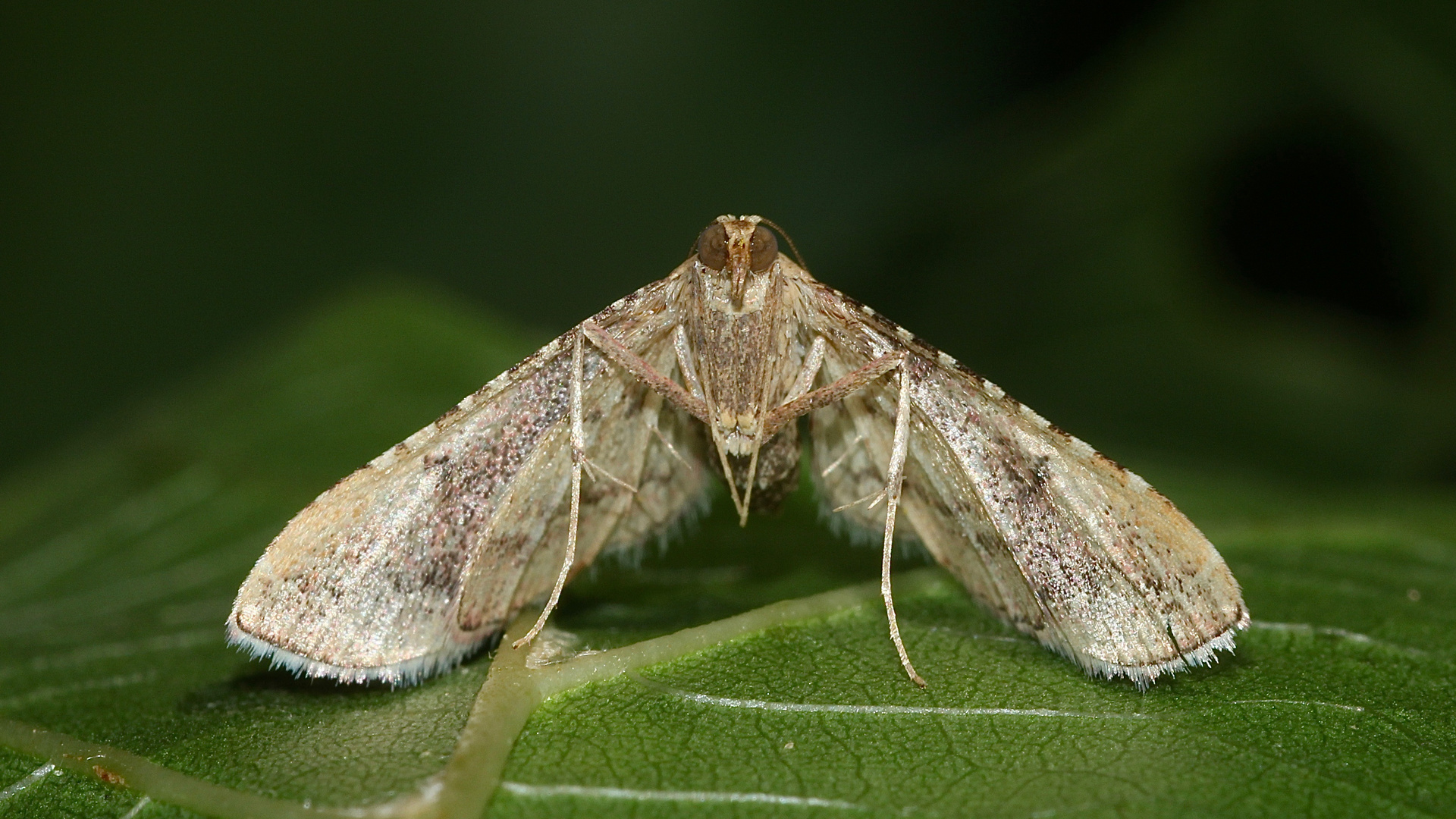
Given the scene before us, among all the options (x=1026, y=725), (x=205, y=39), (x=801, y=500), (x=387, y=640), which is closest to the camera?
(x=1026, y=725)

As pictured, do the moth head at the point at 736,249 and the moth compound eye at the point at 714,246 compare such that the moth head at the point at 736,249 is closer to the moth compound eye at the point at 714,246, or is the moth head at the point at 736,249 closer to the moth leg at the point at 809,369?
the moth compound eye at the point at 714,246

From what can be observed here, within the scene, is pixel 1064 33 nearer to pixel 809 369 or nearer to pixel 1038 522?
pixel 809 369

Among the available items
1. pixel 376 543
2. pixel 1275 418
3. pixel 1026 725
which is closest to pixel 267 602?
pixel 376 543

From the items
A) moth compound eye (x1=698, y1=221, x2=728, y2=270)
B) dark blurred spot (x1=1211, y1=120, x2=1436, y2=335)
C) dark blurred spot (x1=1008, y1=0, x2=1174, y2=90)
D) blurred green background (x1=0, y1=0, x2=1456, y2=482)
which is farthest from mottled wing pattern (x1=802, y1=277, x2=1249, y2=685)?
dark blurred spot (x1=1008, y1=0, x2=1174, y2=90)

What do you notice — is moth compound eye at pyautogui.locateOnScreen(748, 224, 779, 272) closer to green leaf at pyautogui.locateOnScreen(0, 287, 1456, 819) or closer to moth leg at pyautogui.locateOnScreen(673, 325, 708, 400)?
moth leg at pyautogui.locateOnScreen(673, 325, 708, 400)

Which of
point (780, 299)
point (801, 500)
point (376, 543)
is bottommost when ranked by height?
point (376, 543)

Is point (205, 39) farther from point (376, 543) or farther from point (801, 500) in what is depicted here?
point (376, 543)
